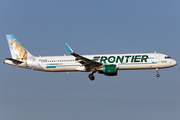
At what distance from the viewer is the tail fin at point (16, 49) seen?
5981 cm

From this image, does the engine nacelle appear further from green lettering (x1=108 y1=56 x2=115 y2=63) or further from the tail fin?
the tail fin

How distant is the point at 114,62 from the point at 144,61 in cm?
516

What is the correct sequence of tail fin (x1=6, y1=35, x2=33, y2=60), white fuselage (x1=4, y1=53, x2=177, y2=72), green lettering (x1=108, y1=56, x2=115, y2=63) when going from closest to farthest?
white fuselage (x1=4, y1=53, x2=177, y2=72) < green lettering (x1=108, y1=56, x2=115, y2=63) < tail fin (x1=6, y1=35, x2=33, y2=60)

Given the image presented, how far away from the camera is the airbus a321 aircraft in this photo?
55.5 m

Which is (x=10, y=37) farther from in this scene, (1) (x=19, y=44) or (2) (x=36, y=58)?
(2) (x=36, y=58)

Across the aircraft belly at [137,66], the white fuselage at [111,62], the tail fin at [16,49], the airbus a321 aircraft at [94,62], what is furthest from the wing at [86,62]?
the tail fin at [16,49]

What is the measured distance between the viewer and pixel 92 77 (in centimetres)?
5706

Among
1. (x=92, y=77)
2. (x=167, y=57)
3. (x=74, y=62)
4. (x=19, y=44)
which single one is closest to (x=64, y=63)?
(x=74, y=62)

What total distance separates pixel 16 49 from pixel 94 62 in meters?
15.7

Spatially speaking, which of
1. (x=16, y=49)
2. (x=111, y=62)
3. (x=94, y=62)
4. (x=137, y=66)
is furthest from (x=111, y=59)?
(x=16, y=49)

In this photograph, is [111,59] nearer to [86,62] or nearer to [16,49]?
[86,62]

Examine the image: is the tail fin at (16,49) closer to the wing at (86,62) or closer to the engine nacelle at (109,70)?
the wing at (86,62)

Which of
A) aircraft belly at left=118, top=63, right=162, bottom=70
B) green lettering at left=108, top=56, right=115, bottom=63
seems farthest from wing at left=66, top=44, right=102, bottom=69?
aircraft belly at left=118, top=63, right=162, bottom=70

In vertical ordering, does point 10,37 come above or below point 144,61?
above
